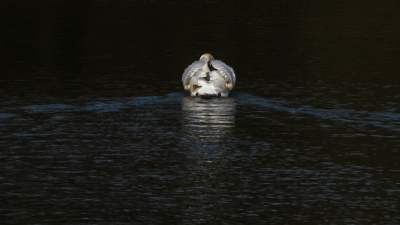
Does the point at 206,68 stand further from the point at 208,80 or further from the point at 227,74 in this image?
the point at 227,74

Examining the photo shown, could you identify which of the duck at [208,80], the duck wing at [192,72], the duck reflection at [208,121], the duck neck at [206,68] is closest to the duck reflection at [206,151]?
the duck reflection at [208,121]

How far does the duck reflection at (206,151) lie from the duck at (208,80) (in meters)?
0.21

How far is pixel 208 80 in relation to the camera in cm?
2008

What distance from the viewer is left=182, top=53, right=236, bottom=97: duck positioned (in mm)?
19828

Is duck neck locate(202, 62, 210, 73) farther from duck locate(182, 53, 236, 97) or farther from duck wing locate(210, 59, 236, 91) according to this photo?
duck wing locate(210, 59, 236, 91)

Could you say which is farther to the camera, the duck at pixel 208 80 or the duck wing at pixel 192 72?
the duck wing at pixel 192 72

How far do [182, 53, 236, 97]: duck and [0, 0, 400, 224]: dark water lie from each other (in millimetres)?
242

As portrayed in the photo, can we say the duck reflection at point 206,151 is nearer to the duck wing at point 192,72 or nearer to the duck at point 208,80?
the duck at point 208,80

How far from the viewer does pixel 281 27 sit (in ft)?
128

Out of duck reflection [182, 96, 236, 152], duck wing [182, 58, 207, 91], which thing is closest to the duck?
duck wing [182, 58, 207, 91]

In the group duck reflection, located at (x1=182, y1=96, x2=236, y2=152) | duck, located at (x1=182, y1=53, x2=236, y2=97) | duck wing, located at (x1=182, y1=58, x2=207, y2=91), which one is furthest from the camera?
duck wing, located at (x1=182, y1=58, x2=207, y2=91)

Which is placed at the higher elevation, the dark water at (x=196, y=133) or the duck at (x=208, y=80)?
the duck at (x=208, y=80)

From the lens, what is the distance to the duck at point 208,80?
65.1 feet

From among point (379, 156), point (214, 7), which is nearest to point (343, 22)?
point (214, 7)
